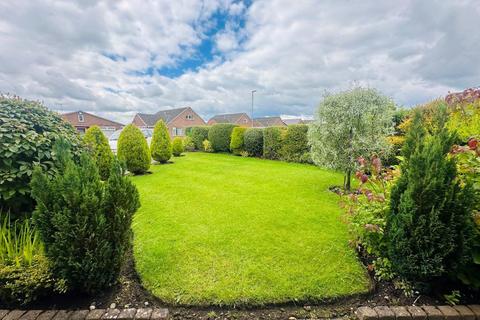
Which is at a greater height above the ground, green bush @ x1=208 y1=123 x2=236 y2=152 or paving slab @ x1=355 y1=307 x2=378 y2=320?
green bush @ x1=208 y1=123 x2=236 y2=152

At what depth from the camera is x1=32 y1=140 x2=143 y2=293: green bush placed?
167 cm

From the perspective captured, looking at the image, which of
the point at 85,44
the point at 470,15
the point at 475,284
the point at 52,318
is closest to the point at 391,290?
the point at 475,284

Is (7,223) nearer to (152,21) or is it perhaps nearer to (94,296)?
(94,296)

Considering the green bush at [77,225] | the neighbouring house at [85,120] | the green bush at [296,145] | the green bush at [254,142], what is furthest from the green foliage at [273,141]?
the neighbouring house at [85,120]

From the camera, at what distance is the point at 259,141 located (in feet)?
44.3

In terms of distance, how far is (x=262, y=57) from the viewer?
12.4 meters

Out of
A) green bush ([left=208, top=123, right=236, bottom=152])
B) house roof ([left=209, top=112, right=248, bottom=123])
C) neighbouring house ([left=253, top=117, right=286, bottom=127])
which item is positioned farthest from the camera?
neighbouring house ([left=253, top=117, right=286, bottom=127])

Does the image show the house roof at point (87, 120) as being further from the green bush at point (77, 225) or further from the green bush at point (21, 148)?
the green bush at point (77, 225)

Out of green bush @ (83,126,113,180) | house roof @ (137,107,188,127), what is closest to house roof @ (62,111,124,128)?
house roof @ (137,107,188,127)

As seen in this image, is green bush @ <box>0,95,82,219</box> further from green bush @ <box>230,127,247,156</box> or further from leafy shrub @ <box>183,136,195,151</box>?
leafy shrub @ <box>183,136,195,151</box>

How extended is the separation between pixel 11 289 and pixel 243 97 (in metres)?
28.2

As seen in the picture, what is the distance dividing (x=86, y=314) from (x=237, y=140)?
13213mm

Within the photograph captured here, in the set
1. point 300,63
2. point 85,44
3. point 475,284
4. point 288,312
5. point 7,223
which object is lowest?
point 288,312

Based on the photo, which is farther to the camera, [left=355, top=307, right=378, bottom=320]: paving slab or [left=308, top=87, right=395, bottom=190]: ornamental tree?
[left=308, top=87, right=395, bottom=190]: ornamental tree
